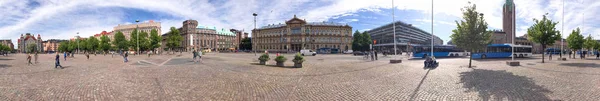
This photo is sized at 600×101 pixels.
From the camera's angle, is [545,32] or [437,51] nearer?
[545,32]

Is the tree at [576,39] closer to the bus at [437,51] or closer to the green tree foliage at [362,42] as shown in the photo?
the bus at [437,51]

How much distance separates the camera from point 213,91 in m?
7.99

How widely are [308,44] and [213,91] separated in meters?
91.9

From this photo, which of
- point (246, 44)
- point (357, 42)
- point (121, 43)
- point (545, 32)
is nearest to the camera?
point (545, 32)

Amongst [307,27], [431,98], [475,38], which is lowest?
[431,98]

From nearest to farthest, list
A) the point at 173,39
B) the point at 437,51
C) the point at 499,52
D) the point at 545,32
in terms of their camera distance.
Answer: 1. the point at 545,32
2. the point at 499,52
3. the point at 437,51
4. the point at 173,39

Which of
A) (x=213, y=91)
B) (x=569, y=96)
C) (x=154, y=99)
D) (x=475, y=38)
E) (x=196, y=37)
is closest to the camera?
(x=154, y=99)

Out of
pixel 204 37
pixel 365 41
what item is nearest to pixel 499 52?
pixel 365 41

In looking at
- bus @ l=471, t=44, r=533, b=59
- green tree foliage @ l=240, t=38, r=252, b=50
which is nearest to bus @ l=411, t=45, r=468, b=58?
bus @ l=471, t=44, r=533, b=59

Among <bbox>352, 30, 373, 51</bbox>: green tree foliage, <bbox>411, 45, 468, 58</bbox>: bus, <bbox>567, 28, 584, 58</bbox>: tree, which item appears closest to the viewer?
<bbox>411, 45, 468, 58</bbox>: bus

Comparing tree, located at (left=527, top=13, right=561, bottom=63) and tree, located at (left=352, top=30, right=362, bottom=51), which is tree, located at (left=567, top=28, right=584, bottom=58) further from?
tree, located at (left=352, top=30, right=362, bottom=51)

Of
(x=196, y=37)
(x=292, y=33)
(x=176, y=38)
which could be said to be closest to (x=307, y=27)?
(x=292, y=33)

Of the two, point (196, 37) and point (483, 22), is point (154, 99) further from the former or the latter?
point (196, 37)

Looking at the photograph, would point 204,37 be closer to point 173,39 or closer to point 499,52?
point 173,39
